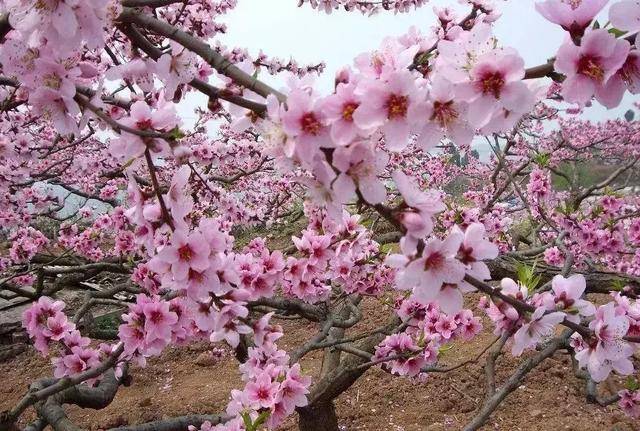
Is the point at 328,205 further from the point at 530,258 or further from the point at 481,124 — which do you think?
the point at 530,258

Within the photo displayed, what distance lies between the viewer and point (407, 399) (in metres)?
4.87

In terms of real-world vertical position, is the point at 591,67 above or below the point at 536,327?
above

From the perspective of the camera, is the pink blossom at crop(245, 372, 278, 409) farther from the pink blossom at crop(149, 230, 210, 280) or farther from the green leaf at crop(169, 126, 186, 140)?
the green leaf at crop(169, 126, 186, 140)

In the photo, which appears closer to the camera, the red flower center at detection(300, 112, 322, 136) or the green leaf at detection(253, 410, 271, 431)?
the red flower center at detection(300, 112, 322, 136)

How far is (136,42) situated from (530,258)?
4330 mm

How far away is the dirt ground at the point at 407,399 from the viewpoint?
14.0ft

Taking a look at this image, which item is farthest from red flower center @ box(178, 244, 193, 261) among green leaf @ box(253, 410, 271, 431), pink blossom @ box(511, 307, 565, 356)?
pink blossom @ box(511, 307, 565, 356)

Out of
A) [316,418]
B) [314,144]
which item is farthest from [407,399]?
[314,144]

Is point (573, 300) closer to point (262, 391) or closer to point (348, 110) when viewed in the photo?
point (348, 110)

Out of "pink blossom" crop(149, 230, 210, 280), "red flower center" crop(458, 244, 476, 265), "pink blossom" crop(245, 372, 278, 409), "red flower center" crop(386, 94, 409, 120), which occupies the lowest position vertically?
"pink blossom" crop(245, 372, 278, 409)

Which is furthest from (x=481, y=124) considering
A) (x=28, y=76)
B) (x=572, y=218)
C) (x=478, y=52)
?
(x=572, y=218)

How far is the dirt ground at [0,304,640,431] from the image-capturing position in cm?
427

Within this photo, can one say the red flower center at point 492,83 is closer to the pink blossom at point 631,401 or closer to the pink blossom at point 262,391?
the pink blossom at point 262,391

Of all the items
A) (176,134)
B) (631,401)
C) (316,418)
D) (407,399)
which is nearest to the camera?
(176,134)
